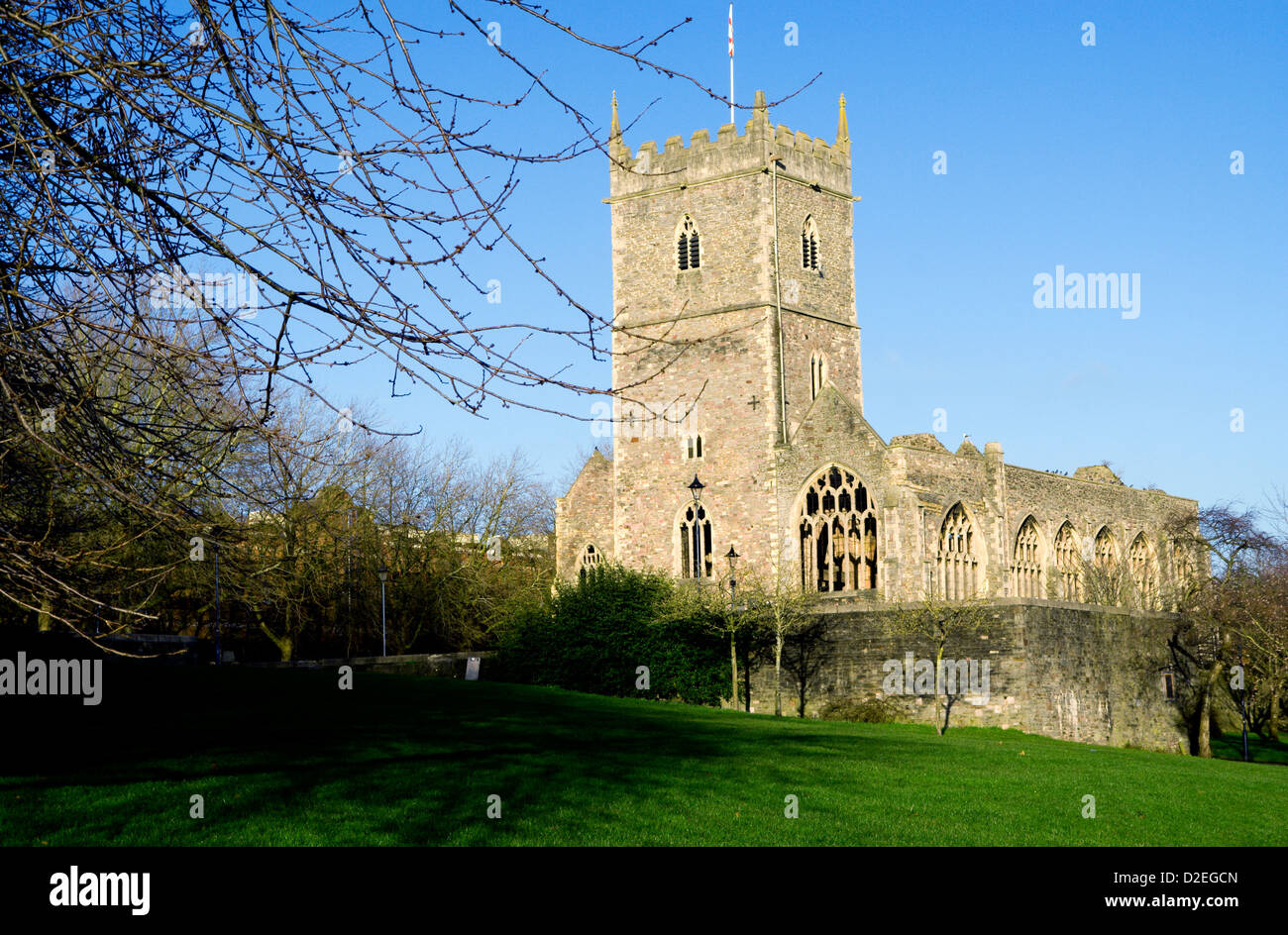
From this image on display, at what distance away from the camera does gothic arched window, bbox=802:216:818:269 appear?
4116 cm

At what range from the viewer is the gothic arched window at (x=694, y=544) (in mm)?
39469

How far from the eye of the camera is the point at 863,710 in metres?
31.5

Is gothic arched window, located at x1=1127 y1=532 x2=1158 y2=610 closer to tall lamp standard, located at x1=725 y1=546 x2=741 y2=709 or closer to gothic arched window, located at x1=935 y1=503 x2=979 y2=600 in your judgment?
gothic arched window, located at x1=935 y1=503 x2=979 y2=600

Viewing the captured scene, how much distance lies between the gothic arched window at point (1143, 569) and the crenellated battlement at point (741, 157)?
15.5 metres

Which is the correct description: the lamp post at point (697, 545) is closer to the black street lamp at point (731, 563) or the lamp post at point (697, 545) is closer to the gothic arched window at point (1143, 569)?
the black street lamp at point (731, 563)

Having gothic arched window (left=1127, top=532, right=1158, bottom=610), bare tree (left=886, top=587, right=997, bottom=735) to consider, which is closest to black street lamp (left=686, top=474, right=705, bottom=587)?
bare tree (left=886, top=587, right=997, bottom=735)

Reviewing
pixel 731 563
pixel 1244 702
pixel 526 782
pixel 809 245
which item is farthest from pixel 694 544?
pixel 526 782

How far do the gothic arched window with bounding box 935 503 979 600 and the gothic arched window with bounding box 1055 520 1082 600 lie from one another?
16.4 ft

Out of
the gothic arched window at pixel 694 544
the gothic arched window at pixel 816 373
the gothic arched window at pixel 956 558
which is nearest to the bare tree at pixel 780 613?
the gothic arched window at pixel 956 558

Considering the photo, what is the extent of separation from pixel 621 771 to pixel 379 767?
2.53 m

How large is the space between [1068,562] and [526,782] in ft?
104

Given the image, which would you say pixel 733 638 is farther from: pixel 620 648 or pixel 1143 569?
pixel 1143 569
